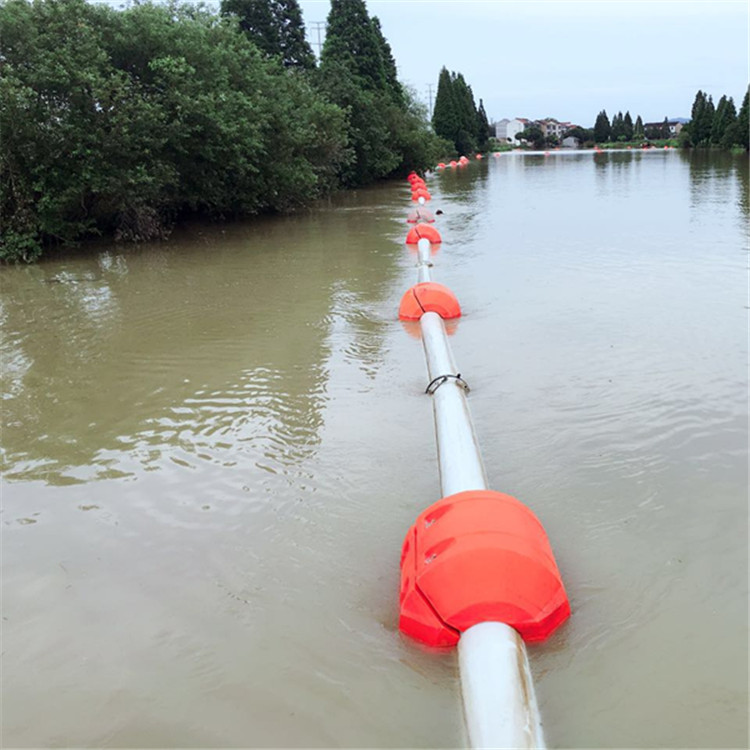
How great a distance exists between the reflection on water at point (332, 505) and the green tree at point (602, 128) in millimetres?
115435

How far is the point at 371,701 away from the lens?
2.91 meters

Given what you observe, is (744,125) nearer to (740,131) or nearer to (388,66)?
(740,131)

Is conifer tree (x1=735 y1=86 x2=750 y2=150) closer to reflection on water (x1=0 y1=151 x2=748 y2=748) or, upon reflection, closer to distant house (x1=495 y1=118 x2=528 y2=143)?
reflection on water (x1=0 y1=151 x2=748 y2=748)

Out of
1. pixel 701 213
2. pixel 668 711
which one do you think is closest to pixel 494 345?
pixel 668 711

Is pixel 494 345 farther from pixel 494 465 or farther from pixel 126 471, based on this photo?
pixel 126 471

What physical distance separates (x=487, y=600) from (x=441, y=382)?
10.2ft

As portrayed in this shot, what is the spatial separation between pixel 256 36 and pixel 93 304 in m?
29.2

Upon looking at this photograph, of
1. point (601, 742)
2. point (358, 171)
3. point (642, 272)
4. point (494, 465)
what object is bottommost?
point (601, 742)

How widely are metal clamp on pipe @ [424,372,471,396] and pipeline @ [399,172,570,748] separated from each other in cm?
248

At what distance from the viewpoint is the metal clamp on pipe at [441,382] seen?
6.06m

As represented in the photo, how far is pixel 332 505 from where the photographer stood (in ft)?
14.5

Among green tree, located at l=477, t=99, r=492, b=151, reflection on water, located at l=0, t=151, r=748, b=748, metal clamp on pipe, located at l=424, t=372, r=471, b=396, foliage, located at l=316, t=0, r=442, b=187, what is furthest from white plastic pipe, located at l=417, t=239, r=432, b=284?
green tree, located at l=477, t=99, r=492, b=151

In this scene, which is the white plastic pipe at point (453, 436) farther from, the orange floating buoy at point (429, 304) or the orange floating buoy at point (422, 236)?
the orange floating buoy at point (422, 236)

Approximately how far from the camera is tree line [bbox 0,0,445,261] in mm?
12758
